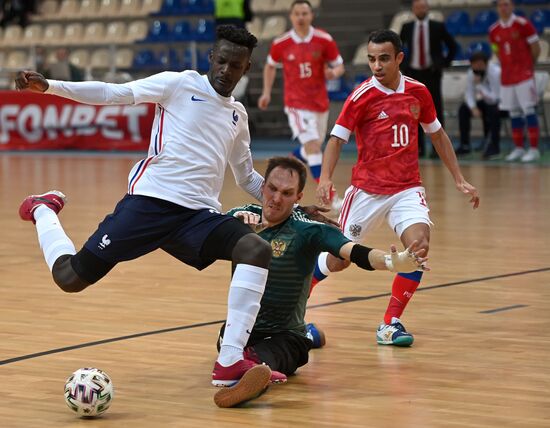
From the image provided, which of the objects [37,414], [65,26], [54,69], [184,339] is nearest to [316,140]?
[184,339]

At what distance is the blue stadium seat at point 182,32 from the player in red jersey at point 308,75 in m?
10.7

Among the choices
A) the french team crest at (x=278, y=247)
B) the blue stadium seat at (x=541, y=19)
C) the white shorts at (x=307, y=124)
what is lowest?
the french team crest at (x=278, y=247)

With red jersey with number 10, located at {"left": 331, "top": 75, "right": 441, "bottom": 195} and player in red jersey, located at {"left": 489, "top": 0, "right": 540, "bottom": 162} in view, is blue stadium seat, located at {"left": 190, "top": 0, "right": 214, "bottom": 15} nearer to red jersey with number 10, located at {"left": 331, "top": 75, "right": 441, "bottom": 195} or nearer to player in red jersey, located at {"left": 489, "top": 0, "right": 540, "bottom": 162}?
player in red jersey, located at {"left": 489, "top": 0, "right": 540, "bottom": 162}

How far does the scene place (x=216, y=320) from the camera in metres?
6.98

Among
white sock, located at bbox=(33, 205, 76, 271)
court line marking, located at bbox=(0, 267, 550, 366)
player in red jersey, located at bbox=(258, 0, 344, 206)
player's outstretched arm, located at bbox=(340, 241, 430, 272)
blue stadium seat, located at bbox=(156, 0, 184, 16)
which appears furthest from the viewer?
blue stadium seat, located at bbox=(156, 0, 184, 16)

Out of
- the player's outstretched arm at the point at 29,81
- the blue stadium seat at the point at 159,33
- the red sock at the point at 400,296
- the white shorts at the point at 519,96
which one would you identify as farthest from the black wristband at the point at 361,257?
the blue stadium seat at the point at 159,33

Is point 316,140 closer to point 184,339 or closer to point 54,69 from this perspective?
point 184,339

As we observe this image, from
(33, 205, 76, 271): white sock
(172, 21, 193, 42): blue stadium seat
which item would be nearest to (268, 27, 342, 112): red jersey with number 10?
(33, 205, 76, 271): white sock

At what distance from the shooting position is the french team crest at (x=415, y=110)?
673cm

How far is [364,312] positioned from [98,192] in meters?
7.62

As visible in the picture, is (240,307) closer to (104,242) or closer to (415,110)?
(104,242)

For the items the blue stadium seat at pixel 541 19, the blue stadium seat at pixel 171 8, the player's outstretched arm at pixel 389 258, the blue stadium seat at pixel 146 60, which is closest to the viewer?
the player's outstretched arm at pixel 389 258

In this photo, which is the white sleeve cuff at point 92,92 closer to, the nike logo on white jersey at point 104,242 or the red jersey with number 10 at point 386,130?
the nike logo on white jersey at point 104,242

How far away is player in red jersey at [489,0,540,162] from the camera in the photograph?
17312 millimetres
